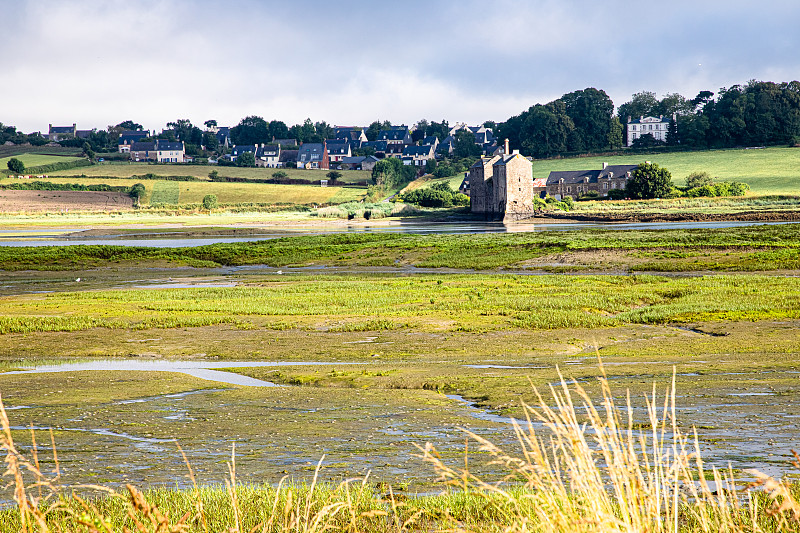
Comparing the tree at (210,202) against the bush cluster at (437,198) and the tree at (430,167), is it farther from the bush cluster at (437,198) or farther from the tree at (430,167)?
the tree at (430,167)

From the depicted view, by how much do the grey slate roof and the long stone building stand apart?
106ft

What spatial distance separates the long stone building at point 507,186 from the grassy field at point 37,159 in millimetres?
90629

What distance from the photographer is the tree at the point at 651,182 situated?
12962 cm

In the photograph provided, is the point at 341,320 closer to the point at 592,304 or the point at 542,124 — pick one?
the point at 592,304

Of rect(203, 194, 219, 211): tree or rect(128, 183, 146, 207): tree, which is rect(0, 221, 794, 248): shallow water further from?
rect(128, 183, 146, 207): tree

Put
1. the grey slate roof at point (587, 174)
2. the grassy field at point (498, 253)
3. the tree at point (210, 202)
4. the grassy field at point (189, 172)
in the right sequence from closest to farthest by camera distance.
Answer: the grassy field at point (498, 253) → the tree at point (210, 202) → the grey slate roof at point (587, 174) → the grassy field at point (189, 172)

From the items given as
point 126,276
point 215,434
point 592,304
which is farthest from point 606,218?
point 215,434

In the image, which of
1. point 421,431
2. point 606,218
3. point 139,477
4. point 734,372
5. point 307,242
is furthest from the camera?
point 606,218

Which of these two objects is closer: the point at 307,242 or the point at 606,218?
the point at 307,242

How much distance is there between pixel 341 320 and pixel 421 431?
635 inches

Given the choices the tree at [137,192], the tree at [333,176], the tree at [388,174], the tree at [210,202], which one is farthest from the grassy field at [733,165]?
the tree at [137,192]

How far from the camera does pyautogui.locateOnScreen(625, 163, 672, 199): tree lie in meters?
130

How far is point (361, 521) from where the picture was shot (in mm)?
8125

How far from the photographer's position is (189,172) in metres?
181
